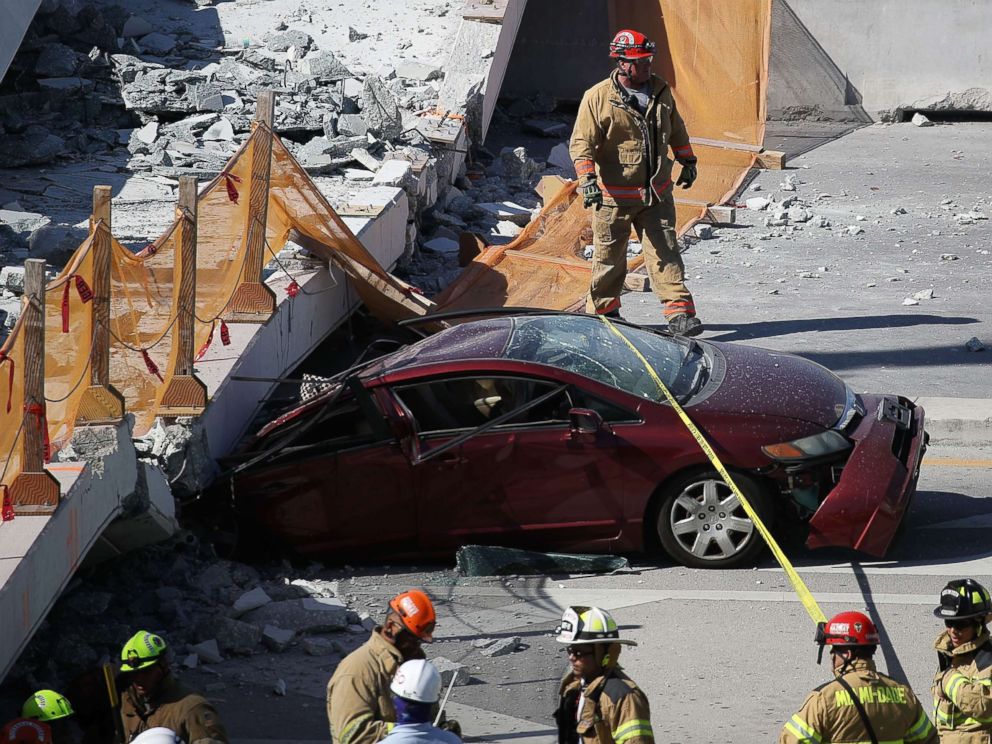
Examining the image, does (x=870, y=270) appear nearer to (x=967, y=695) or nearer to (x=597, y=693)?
(x=967, y=695)

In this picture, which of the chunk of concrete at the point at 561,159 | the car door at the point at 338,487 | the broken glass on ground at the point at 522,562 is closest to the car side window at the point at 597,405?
the broken glass on ground at the point at 522,562

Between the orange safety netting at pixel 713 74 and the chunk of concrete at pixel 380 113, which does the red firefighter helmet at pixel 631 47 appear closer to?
the orange safety netting at pixel 713 74

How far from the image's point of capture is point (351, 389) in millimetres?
8281

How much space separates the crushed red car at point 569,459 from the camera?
800 cm

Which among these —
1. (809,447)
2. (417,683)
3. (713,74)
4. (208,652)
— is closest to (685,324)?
(809,447)

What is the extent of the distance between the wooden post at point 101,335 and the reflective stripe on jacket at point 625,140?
4988mm

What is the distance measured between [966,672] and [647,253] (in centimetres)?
676

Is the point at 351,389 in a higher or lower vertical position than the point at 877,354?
higher

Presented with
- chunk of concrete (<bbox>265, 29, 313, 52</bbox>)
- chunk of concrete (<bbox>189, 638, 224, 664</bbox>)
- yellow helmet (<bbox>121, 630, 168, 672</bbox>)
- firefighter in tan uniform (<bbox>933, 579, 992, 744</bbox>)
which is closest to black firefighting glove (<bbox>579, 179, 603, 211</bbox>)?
chunk of concrete (<bbox>189, 638, 224, 664</bbox>)

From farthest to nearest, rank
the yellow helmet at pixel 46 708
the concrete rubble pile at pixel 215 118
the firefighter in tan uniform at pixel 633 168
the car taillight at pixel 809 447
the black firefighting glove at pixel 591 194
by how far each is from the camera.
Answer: the concrete rubble pile at pixel 215 118 < the firefighter in tan uniform at pixel 633 168 < the black firefighting glove at pixel 591 194 < the car taillight at pixel 809 447 < the yellow helmet at pixel 46 708

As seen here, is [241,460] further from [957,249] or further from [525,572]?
[957,249]

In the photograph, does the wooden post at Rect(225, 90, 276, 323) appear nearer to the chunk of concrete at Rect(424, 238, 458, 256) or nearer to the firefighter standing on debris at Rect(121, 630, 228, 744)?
the chunk of concrete at Rect(424, 238, 458, 256)

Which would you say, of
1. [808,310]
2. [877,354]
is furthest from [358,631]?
[808,310]

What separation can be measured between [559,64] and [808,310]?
8.77 m
